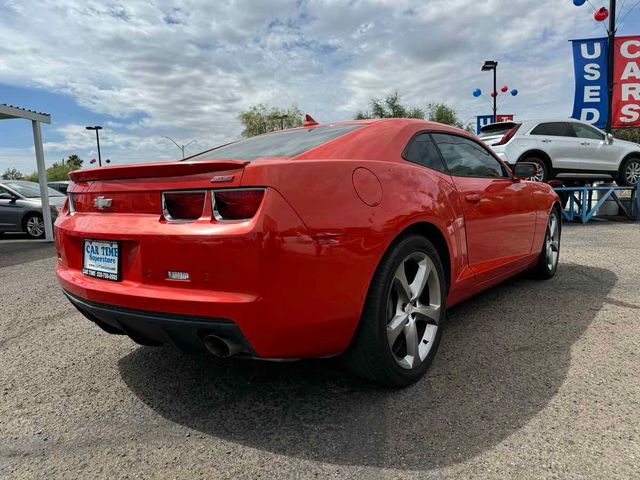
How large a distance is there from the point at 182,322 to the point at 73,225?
103 cm

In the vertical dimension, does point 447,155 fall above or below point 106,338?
above

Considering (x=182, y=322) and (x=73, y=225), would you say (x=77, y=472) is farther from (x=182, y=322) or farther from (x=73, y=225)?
(x=73, y=225)

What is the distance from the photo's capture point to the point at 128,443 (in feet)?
6.88

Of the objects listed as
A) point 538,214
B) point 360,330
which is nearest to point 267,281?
point 360,330

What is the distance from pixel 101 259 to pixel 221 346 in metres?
0.80

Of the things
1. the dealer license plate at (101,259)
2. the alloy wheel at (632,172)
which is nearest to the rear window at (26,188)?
the dealer license plate at (101,259)

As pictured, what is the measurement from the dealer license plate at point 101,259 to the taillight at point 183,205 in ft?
1.08

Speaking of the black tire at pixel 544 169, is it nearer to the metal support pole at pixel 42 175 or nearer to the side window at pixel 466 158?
the side window at pixel 466 158

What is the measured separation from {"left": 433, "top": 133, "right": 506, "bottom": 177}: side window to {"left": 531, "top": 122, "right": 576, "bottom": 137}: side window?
263 inches

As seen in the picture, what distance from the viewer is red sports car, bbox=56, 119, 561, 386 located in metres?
1.92

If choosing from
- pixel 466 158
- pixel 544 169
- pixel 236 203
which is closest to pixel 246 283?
pixel 236 203

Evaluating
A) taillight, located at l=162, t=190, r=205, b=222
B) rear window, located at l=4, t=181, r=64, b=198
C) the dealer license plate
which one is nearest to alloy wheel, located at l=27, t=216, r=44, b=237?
rear window, located at l=4, t=181, r=64, b=198

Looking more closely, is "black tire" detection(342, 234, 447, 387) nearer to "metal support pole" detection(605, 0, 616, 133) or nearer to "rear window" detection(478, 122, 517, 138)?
"rear window" detection(478, 122, 517, 138)

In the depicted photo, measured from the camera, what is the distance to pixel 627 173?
10.6 m
